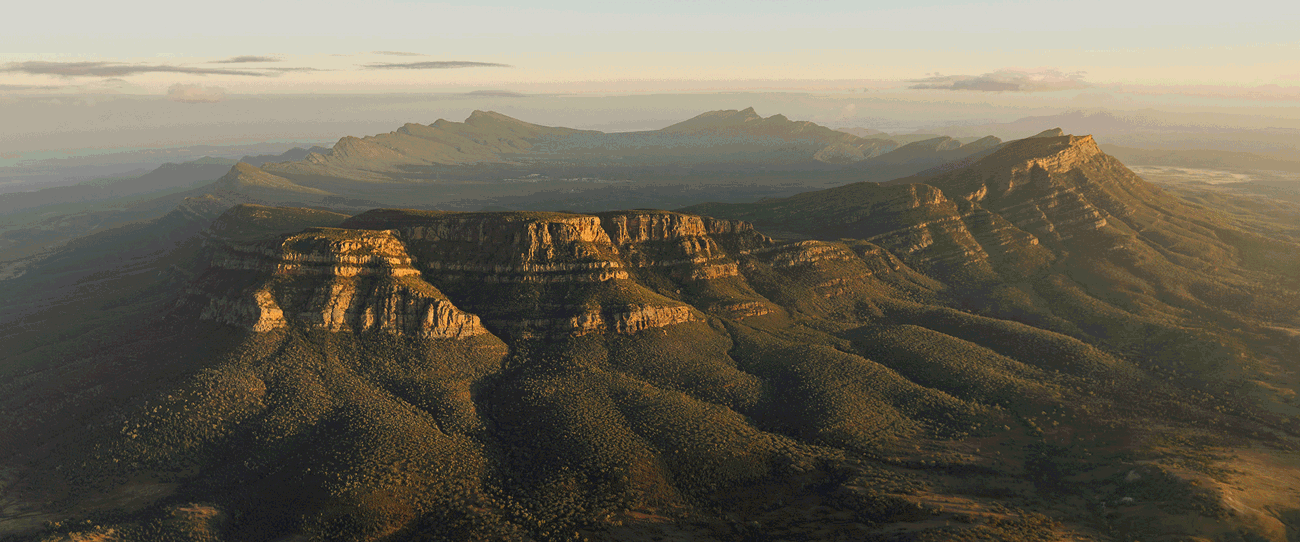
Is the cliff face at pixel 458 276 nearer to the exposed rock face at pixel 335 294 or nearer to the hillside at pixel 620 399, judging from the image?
the exposed rock face at pixel 335 294

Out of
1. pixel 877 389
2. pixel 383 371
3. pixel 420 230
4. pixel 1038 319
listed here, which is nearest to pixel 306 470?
pixel 383 371

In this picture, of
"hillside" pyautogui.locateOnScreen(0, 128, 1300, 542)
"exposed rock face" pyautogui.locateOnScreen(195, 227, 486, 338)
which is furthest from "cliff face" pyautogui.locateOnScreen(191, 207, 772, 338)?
"hillside" pyautogui.locateOnScreen(0, 128, 1300, 542)

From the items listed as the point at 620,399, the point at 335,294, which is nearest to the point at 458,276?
the point at 335,294

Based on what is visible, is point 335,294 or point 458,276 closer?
point 335,294

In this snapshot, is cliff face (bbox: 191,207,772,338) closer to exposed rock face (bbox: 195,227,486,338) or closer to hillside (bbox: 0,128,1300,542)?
exposed rock face (bbox: 195,227,486,338)

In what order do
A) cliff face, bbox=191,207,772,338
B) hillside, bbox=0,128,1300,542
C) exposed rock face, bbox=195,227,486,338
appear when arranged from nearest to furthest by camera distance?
1. hillside, bbox=0,128,1300,542
2. exposed rock face, bbox=195,227,486,338
3. cliff face, bbox=191,207,772,338

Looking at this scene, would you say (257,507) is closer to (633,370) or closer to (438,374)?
(438,374)

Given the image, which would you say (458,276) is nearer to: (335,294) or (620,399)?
(335,294)

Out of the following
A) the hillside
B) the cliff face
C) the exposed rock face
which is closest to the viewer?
the hillside
